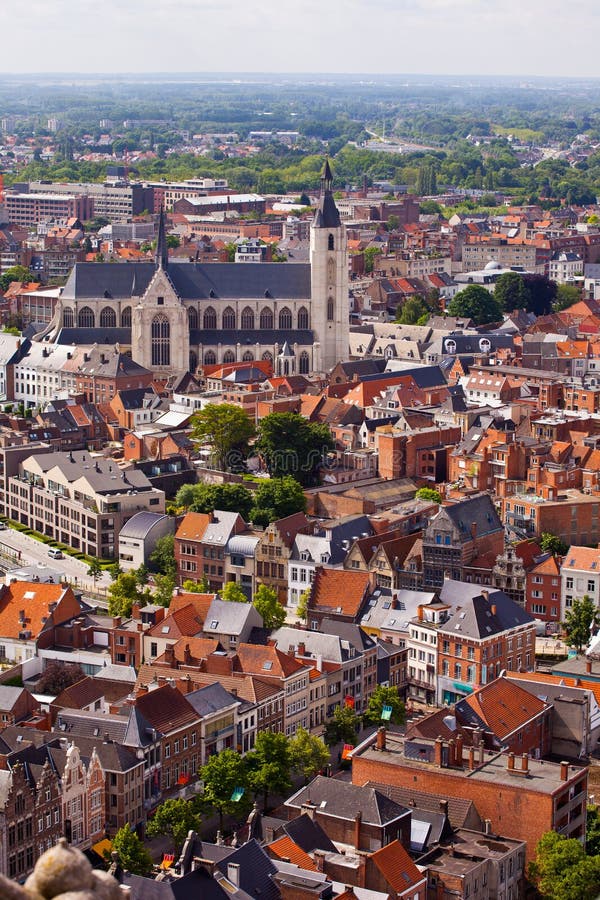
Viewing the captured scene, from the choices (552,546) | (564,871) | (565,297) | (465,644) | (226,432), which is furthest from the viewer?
(565,297)

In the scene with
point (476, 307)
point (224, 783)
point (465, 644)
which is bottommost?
point (465, 644)

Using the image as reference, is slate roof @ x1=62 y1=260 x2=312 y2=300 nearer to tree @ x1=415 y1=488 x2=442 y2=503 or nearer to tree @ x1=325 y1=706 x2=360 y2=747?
tree @ x1=415 y1=488 x2=442 y2=503

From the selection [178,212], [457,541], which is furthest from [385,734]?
[178,212]

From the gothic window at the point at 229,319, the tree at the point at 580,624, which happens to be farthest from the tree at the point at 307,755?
the gothic window at the point at 229,319

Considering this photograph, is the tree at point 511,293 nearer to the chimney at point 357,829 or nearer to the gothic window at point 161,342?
the gothic window at point 161,342

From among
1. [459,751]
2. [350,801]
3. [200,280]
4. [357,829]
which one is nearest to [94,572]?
[459,751]

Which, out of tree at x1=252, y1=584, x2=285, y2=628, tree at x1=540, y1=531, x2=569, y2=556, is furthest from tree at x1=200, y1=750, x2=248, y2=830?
tree at x1=540, y1=531, x2=569, y2=556

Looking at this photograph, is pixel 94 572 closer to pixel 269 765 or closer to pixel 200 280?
pixel 269 765
